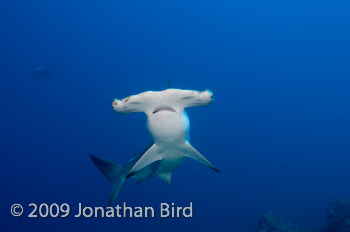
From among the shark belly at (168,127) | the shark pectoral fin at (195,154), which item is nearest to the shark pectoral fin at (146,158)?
the shark belly at (168,127)

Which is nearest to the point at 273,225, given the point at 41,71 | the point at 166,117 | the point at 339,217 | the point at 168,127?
the point at 339,217

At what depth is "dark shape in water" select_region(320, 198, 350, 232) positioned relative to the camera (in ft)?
27.6

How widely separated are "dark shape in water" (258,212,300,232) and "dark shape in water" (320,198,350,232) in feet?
3.96

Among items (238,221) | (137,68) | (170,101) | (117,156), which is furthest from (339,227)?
(137,68)

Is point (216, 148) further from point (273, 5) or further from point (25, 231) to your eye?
point (273, 5)

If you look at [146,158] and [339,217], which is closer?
[146,158]

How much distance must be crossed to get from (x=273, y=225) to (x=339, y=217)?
2.41m

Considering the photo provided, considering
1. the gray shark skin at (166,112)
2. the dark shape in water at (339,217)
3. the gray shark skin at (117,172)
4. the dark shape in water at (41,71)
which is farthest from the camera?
the dark shape in water at (41,71)

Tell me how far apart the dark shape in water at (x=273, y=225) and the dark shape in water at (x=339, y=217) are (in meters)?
1.21

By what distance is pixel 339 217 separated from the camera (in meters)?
8.81

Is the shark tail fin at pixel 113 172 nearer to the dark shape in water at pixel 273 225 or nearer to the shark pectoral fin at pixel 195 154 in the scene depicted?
the shark pectoral fin at pixel 195 154

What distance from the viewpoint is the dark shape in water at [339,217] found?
8409mm

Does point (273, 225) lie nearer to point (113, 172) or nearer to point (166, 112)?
point (113, 172)

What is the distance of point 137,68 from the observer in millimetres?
54594
